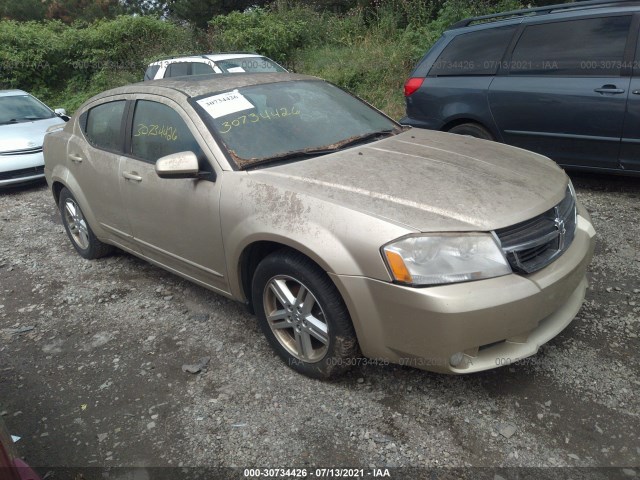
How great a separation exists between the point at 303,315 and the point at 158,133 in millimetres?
1709

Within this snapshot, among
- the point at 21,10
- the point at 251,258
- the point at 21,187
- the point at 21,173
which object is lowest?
the point at 21,187

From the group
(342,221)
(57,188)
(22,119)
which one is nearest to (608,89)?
(342,221)

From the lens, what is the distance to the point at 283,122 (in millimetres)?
3354

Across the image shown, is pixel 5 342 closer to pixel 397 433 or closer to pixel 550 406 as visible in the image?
pixel 397 433

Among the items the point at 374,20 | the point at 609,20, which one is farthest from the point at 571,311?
the point at 374,20

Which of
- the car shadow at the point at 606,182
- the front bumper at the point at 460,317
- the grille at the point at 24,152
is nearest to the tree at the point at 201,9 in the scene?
the grille at the point at 24,152

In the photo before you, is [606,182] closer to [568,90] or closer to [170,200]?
[568,90]

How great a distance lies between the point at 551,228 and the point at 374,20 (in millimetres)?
12363

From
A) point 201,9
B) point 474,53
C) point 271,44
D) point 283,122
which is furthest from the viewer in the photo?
point 201,9

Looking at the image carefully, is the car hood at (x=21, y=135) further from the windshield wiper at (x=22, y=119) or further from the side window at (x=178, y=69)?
the side window at (x=178, y=69)

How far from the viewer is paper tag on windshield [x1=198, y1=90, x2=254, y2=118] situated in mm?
3327

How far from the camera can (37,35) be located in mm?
15898

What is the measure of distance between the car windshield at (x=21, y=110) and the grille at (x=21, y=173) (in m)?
1.22

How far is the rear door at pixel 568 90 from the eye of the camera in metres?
4.77
